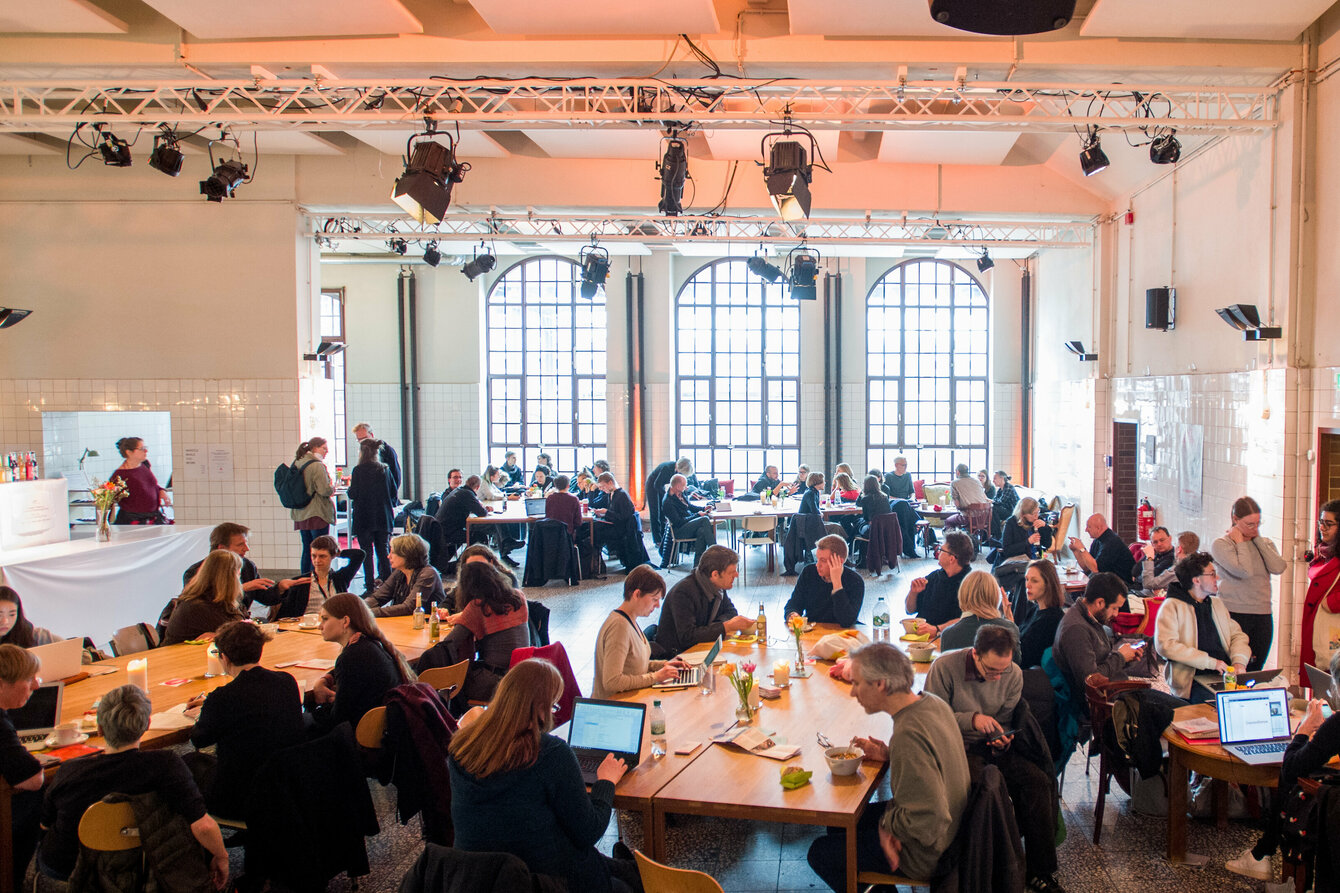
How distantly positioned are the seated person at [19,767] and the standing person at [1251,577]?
6273 mm

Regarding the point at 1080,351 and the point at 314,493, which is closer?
the point at 314,493

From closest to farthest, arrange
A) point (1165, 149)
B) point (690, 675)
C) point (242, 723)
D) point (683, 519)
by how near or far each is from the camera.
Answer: point (242, 723)
point (690, 675)
point (1165, 149)
point (683, 519)

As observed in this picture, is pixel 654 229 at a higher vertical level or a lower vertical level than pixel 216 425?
higher

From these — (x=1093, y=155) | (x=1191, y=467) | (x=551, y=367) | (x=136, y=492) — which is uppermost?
(x=1093, y=155)

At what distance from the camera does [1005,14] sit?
3057 mm

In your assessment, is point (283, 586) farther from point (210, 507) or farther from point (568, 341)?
point (568, 341)

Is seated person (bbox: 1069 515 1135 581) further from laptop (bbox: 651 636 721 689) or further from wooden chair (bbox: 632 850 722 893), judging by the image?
wooden chair (bbox: 632 850 722 893)

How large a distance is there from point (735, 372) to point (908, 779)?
13.0 metres

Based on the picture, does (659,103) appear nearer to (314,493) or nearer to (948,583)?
(948,583)

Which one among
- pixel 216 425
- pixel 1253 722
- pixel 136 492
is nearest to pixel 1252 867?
pixel 1253 722

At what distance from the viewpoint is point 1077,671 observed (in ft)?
14.7

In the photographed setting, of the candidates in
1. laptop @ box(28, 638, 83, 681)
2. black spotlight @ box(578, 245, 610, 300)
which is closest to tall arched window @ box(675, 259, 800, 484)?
black spotlight @ box(578, 245, 610, 300)

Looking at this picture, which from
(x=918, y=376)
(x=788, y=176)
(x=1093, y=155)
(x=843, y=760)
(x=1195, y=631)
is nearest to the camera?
(x=843, y=760)

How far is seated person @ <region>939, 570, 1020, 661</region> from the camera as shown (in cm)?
463
